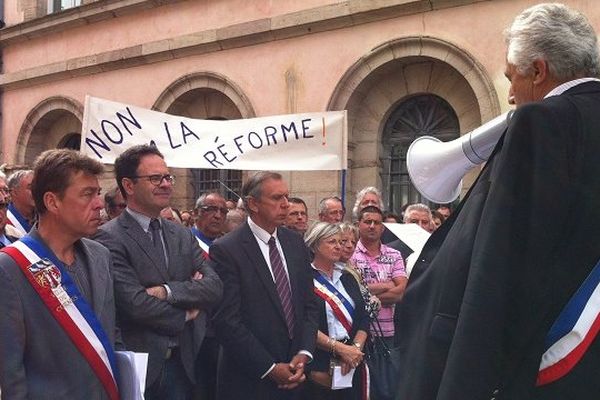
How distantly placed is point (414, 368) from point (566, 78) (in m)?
0.93

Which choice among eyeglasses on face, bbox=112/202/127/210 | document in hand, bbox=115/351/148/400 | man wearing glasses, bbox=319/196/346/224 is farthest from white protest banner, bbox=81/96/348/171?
document in hand, bbox=115/351/148/400

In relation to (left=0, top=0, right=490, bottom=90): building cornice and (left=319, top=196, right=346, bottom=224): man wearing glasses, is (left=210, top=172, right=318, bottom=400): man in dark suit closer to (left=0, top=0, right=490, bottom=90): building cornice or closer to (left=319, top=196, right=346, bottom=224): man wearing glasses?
(left=319, top=196, right=346, bottom=224): man wearing glasses

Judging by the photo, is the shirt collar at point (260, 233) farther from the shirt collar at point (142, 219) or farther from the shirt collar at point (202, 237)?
the shirt collar at point (202, 237)

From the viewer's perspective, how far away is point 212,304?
12.6 ft

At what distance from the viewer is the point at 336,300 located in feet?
15.4

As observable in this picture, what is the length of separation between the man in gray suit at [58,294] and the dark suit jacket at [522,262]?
140 cm

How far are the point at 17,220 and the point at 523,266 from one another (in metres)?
3.93

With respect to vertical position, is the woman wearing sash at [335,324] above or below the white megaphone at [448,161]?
below

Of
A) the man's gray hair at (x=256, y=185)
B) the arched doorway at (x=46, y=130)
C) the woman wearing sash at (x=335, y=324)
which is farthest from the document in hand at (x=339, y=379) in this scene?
the arched doorway at (x=46, y=130)

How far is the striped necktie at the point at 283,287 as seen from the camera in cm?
414

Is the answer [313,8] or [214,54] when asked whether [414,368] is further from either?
[214,54]

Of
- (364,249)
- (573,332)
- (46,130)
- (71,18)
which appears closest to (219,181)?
(71,18)

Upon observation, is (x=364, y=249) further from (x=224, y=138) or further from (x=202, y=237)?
(x=224, y=138)

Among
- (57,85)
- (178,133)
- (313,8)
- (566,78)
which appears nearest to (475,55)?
(313,8)
